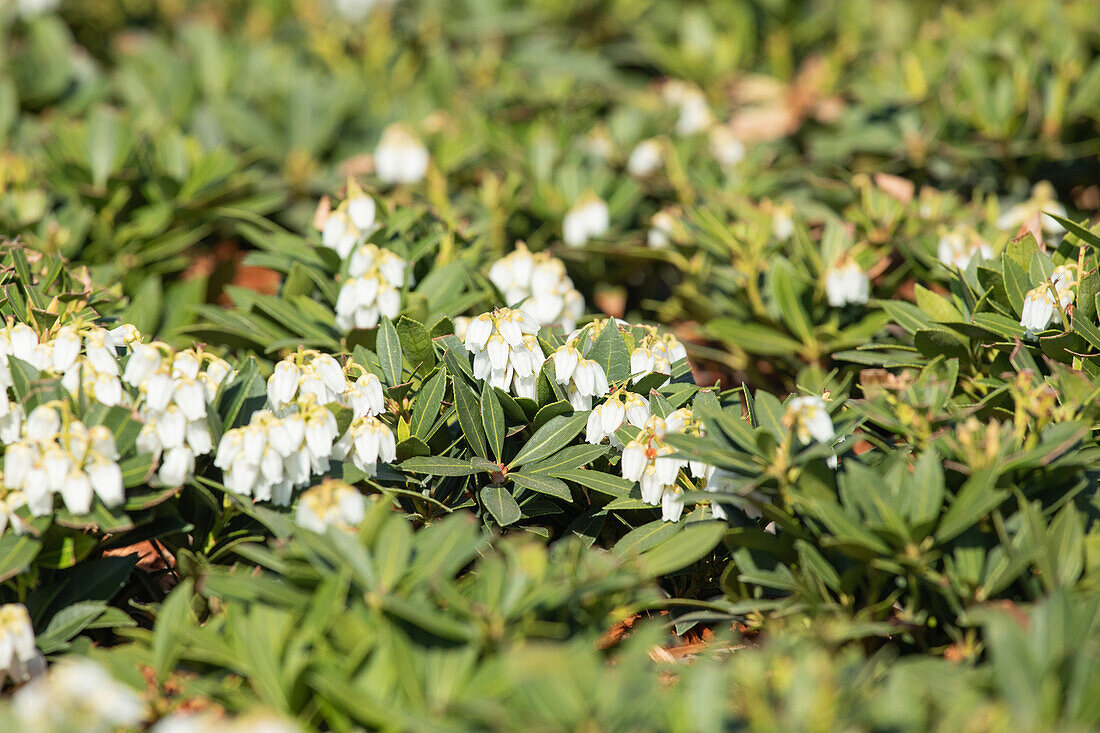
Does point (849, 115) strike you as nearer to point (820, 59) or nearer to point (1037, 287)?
point (820, 59)

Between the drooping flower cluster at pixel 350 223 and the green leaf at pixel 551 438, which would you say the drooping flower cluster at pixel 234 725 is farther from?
the drooping flower cluster at pixel 350 223

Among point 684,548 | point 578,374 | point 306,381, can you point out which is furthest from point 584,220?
point 684,548

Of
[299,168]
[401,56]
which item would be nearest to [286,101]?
[299,168]

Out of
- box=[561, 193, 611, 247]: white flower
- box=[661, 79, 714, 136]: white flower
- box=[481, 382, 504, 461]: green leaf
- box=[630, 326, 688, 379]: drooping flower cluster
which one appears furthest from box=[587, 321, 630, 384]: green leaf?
box=[661, 79, 714, 136]: white flower

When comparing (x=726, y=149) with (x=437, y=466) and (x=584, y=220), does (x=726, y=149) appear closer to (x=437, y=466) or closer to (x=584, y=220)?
(x=584, y=220)

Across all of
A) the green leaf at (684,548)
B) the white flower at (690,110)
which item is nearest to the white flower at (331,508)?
the green leaf at (684,548)

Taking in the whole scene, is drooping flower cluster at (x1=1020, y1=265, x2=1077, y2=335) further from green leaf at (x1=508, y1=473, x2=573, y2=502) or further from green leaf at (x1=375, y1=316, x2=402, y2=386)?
green leaf at (x1=375, y1=316, x2=402, y2=386)

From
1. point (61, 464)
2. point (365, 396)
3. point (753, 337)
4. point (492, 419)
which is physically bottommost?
point (753, 337)
